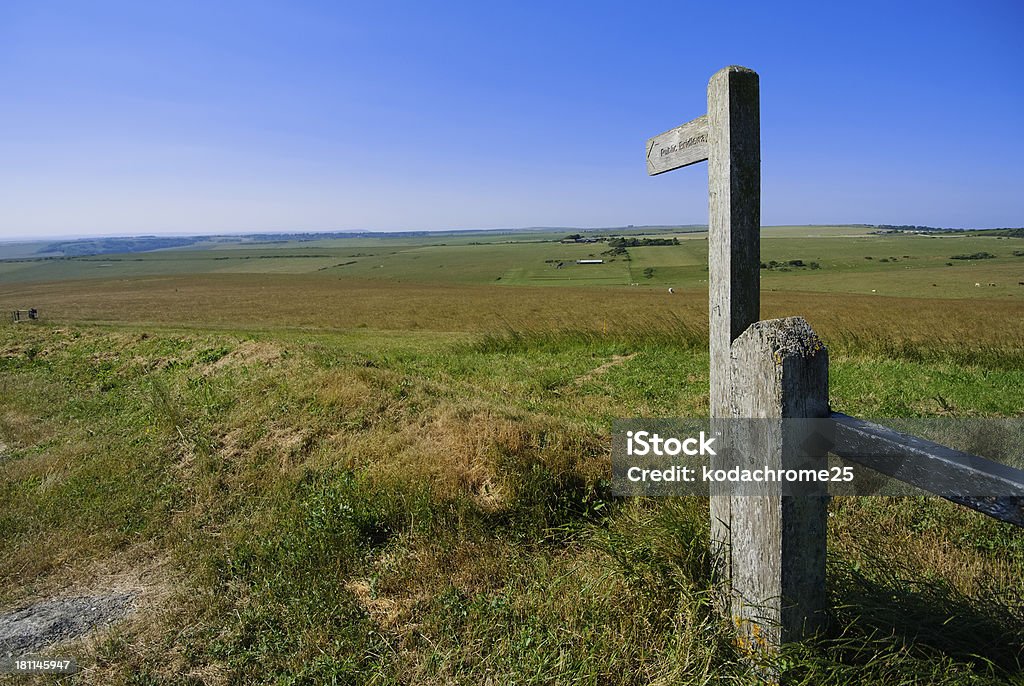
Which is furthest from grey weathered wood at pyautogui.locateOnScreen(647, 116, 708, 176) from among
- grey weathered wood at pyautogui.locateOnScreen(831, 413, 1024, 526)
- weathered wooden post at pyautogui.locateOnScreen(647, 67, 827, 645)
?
grey weathered wood at pyautogui.locateOnScreen(831, 413, 1024, 526)

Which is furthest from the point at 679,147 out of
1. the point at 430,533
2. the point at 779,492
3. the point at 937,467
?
the point at 430,533

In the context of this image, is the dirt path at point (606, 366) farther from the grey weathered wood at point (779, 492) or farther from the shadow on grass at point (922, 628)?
the grey weathered wood at point (779, 492)

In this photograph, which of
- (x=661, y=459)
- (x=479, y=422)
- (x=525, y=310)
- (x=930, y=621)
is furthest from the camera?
(x=525, y=310)

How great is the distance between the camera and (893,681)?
2652 mm

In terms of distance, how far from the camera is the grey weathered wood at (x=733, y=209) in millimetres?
3117

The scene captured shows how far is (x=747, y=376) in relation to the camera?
2.71m

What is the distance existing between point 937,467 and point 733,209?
5.00 ft

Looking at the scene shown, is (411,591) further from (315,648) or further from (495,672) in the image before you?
(495,672)

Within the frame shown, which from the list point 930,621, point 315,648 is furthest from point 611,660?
point 315,648

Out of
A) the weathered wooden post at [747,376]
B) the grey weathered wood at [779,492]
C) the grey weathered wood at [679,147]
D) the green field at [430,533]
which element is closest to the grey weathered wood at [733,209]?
the weathered wooden post at [747,376]

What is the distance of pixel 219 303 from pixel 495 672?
46068 mm

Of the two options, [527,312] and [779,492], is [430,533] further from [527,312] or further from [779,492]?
[527,312]

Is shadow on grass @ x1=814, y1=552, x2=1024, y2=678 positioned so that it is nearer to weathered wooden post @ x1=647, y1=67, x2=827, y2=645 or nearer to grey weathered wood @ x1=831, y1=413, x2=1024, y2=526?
weathered wooden post @ x1=647, y1=67, x2=827, y2=645

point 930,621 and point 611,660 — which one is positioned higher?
point 930,621
